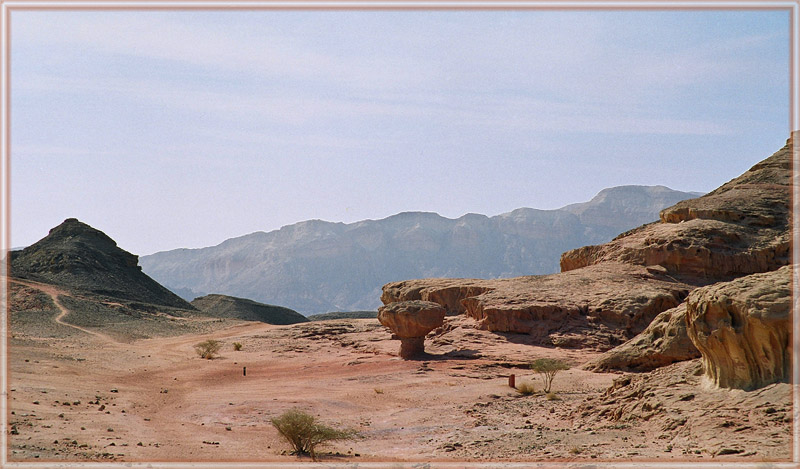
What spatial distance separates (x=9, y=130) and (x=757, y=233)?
29.2m

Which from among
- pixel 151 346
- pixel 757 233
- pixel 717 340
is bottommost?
pixel 151 346

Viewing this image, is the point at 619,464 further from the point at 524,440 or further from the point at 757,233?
the point at 757,233

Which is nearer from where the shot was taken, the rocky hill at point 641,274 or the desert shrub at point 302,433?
the desert shrub at point 302,433

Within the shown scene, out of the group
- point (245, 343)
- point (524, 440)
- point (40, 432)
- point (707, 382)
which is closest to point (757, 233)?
point (707, 382)

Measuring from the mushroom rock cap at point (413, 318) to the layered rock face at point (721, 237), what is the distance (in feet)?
37.4

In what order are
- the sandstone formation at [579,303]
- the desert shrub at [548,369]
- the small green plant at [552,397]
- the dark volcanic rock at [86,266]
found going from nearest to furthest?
1. the small green plant at [552,397]
2. the desert shrub at [548,369]
3. the sandstone formation at [579,303]
4. the dark volcanic rock at [86,266]

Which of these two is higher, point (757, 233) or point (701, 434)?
point (757, 233)

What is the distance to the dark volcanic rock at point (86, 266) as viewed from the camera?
57125 millimetres

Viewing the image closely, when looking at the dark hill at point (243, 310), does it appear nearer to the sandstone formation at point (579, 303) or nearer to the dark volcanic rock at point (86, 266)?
the dark volcanic rock at point (86, 266)

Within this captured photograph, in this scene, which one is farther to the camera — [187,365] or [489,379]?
[187,365]

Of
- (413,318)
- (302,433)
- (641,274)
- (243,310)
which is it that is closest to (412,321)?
(413,318)

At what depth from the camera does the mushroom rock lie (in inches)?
1003

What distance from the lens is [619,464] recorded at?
9.49 metres

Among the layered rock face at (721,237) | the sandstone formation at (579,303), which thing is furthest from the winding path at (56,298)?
the layered rock face at (721,237)
